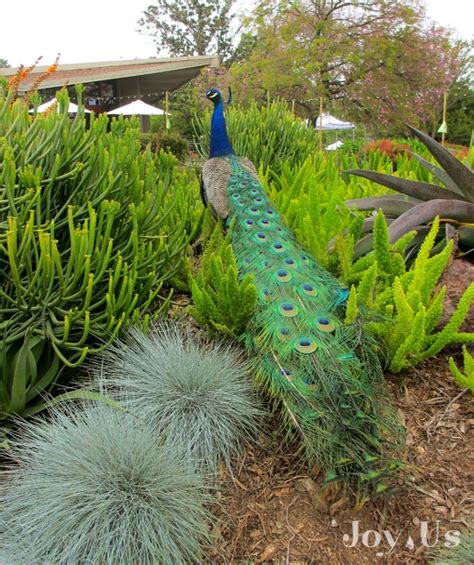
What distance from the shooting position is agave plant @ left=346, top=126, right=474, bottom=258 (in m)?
2.83

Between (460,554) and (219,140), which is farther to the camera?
(219,140)

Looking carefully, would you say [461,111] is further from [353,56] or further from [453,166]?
[453,166]

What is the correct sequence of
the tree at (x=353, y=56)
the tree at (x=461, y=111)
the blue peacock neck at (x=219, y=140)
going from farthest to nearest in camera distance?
the tree at (x=461, y=111), the tree at (x=353, y=56), the blue peacock neck at (x=219, y=140)

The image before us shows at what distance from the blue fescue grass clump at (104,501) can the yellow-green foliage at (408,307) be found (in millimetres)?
918

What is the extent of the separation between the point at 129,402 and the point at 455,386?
1411mm

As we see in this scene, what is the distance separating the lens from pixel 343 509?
178cm

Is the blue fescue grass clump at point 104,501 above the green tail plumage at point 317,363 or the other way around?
the other way around

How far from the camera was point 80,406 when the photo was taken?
2201mm

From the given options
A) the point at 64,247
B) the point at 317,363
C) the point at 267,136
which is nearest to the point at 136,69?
the point at 267,136

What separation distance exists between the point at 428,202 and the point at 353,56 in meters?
15.2

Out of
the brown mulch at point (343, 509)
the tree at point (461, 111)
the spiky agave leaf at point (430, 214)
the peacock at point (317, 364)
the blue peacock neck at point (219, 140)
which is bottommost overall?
the tree at point (461, 111)

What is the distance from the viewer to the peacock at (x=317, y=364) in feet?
5.57

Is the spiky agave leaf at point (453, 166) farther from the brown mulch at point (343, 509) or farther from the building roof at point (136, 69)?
the building roof at point (136, 69)

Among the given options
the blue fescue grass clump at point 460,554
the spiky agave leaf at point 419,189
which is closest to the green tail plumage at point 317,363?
the blue fescue grass clump at point 460,554
